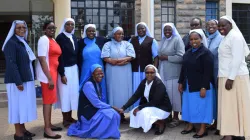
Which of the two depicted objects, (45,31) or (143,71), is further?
(143,71)

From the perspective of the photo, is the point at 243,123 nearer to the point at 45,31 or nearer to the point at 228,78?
the point at 228,78

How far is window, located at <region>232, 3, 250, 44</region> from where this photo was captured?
504 inches

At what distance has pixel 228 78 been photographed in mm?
4641

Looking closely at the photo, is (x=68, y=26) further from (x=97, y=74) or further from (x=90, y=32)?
(x=97, y=74)

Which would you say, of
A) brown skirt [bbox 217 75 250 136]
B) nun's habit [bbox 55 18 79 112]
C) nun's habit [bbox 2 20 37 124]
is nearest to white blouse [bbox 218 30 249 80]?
brown skirt [bbox 217 75 250 136]

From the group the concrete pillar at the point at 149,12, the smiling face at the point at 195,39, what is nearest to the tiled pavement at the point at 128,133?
the smiling face at the point at 195,39

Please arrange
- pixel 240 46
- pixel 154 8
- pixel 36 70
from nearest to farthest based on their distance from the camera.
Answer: pixel 240 46, pixel 36 70, pixel 154 8

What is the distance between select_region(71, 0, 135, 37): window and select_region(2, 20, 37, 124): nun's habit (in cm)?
642

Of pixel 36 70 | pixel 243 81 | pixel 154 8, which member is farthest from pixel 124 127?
pixel 154 8

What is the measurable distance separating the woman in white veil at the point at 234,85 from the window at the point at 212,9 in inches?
302

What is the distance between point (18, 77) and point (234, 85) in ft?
10.2

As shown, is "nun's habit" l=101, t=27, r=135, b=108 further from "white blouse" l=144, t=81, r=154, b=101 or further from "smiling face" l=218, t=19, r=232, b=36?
"smiling face" l=218, t=19, r=232, b=36

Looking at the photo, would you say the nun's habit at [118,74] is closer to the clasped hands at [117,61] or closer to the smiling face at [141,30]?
the clasped hands at [117,61]

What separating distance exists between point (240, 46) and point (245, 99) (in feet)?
2.50
